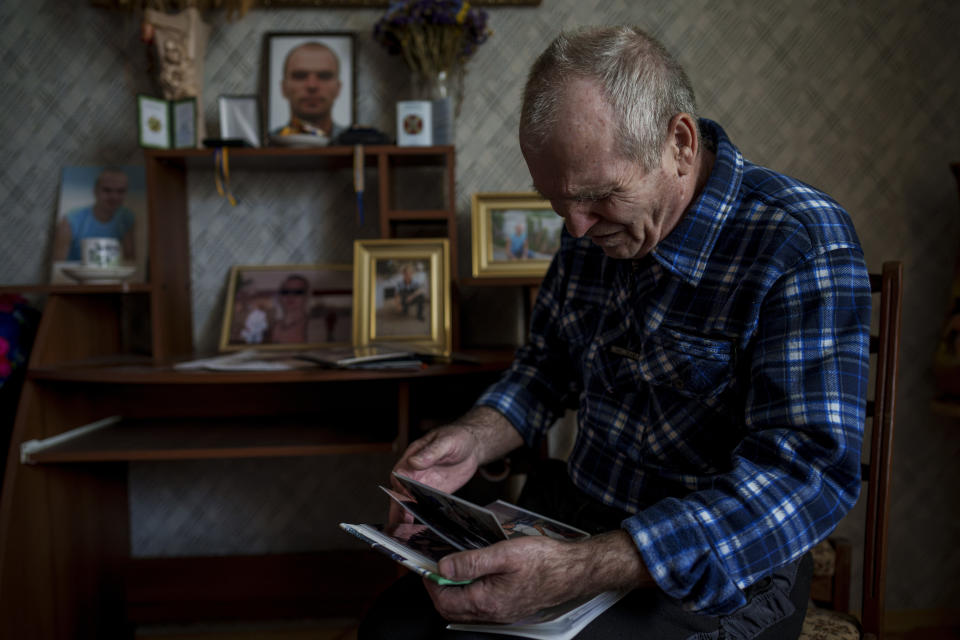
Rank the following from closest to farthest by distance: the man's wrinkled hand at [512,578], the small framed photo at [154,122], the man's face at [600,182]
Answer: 1. the man's wrinkled hand at [512,578]
2. the man's face at [600,182]
3. the small framed photo at [154,122]

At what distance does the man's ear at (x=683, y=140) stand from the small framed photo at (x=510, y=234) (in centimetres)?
98

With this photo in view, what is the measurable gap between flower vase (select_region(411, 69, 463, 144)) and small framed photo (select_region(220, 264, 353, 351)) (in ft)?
1.62

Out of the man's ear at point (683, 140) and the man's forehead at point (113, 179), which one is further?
the man's forehead at point (113, 179)

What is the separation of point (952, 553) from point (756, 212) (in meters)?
1.88

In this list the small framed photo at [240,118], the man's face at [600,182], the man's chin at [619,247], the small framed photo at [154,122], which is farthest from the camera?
the small framed photo at [240,118]

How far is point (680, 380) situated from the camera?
99cm

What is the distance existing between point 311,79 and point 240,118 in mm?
238

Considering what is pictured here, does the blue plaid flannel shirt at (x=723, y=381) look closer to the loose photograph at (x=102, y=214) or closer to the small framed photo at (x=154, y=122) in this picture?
the small framed photo at (x=154, y=122)

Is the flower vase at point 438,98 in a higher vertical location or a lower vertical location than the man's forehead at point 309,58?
lower

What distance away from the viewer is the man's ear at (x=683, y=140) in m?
0.90

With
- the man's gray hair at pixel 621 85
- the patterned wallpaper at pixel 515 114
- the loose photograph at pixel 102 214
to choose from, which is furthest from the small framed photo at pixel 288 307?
the man's gray hair at pixel 621 85

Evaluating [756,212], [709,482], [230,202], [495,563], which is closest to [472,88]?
[230,202]

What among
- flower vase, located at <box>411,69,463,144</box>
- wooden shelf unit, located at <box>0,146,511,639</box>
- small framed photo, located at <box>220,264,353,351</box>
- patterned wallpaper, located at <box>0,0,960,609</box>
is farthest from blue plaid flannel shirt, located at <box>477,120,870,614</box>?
patterned wallpaper, located at <box>0,0,960,609</box>

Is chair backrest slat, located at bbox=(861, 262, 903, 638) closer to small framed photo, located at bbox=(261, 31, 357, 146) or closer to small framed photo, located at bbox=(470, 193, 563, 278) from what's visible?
small framed photo, located at bbox=(470, 193, 563, 278)
